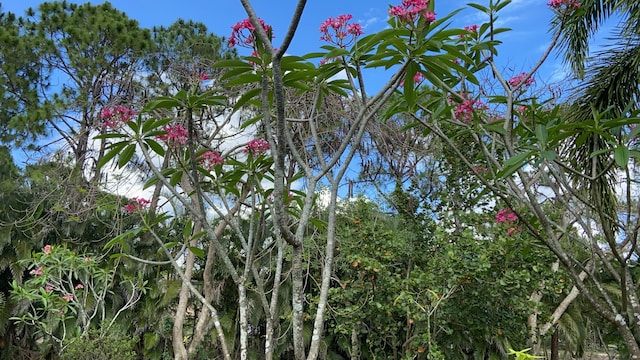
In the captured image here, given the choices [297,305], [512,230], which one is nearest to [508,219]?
[512,230]

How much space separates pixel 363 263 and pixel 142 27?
5307 millimetres

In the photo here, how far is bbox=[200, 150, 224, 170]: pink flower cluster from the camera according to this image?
2.29 metres

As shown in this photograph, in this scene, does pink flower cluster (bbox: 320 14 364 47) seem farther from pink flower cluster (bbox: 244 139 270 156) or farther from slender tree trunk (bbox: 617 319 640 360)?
slender tree trunk (bbox: 617 319 640 360)

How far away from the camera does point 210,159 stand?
232 cm

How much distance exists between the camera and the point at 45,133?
22.1ft

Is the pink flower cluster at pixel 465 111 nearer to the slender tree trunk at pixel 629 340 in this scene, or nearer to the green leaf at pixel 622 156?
the green leaf at pixel 622 156

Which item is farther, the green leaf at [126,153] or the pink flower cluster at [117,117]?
the pink flower cluster at [117,117]

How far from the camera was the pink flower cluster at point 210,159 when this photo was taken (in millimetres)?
2287

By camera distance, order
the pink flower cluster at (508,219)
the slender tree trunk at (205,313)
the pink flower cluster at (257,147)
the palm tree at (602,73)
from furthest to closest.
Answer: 1. the slender tree trunk at (205,313)
2. the palm tree at (602,73)
3. the pink flower cluster at (508,219)
4. the pink flower cluster at (257,147)

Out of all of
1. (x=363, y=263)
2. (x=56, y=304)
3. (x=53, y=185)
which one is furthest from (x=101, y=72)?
(x=363, y=263)

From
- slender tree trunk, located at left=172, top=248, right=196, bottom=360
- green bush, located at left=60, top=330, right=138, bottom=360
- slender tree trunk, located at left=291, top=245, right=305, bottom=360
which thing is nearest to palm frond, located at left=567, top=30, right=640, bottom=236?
slender tree trunk, located at left=291, top=245, right=305, bottom=360

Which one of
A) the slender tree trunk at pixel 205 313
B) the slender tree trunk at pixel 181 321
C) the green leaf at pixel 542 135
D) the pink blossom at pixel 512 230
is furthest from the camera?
the slender tree trunk at pixel 205 313

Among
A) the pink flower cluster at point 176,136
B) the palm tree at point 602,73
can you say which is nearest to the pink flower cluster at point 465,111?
the palm tree at point 602,73

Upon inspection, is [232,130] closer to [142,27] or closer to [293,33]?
[142,27]
